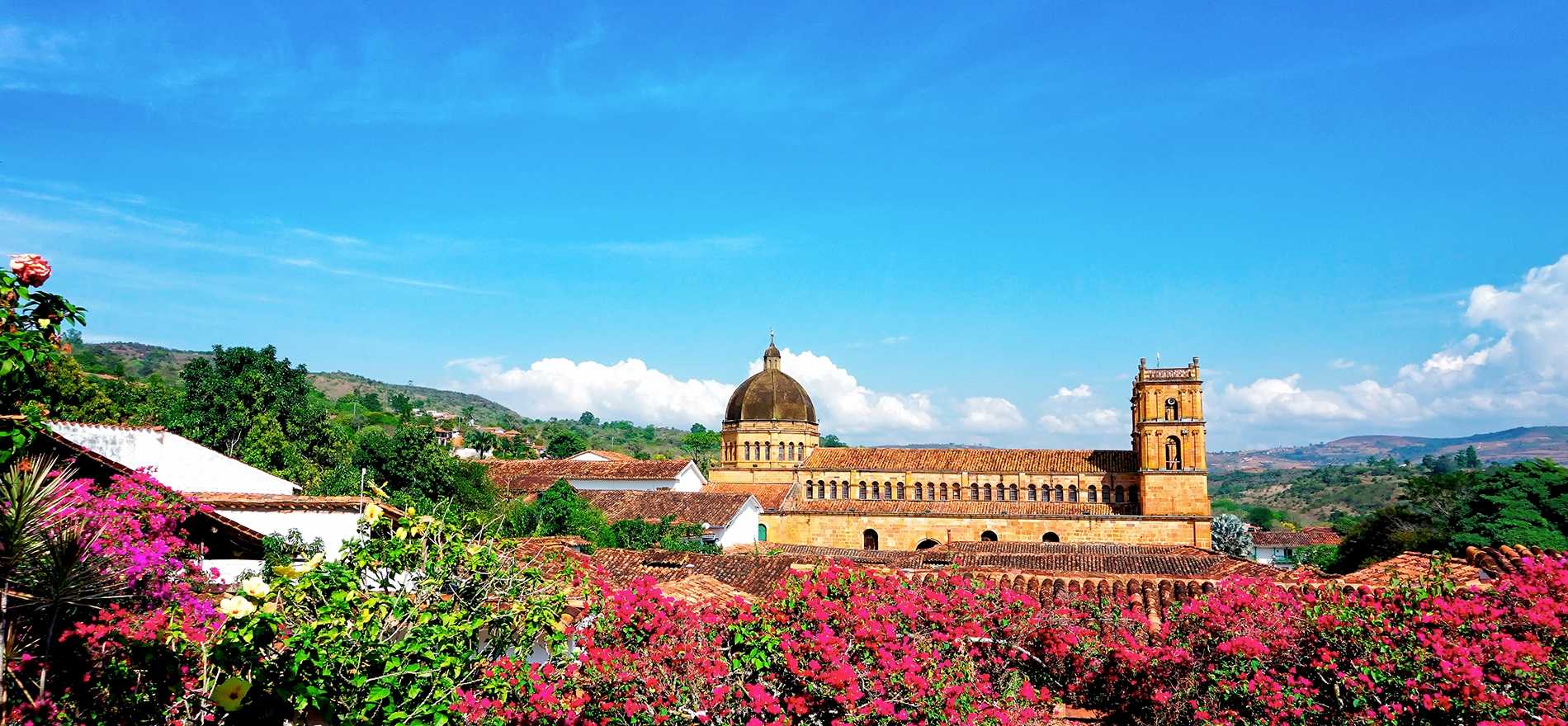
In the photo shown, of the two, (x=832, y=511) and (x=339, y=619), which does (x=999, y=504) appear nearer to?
(x=832, y=511)

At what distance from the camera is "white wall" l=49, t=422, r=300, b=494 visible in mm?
13359

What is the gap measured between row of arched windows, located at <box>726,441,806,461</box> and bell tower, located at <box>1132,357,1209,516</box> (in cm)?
1616

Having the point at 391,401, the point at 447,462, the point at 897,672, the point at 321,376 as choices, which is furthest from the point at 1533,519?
the point at 321,376

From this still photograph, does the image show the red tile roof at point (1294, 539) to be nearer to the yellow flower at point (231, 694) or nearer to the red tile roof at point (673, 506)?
the red tile roof at point (673, 506)

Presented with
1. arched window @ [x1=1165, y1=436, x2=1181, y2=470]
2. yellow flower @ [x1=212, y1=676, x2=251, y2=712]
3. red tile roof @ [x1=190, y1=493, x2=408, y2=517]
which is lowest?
yellow flower @ [x1=212, y1=676, x2=251, y2=712]

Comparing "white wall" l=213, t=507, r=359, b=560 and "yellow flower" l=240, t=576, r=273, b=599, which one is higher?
"yellow flower" l=240, t=576, r=273, b=599

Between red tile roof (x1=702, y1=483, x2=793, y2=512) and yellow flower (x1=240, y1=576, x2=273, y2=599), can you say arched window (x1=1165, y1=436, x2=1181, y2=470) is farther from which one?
yellow flower (x1=240, y1=576, x2=273, y2=599)

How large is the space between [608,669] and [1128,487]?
126ft

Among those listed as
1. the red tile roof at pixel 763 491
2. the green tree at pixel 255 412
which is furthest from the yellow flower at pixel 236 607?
the red tile roof at pixel 763 491

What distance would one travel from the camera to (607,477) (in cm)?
4447

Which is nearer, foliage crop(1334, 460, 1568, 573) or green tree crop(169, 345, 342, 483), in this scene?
foliage crop(1334, 460, 1568, 573)

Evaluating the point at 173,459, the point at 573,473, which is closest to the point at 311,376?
the point at 573,473

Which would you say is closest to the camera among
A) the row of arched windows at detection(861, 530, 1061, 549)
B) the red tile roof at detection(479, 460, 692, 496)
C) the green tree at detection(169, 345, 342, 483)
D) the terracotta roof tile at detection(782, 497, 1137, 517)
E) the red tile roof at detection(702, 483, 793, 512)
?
the green tree at detection(169, 345, 342, 483)

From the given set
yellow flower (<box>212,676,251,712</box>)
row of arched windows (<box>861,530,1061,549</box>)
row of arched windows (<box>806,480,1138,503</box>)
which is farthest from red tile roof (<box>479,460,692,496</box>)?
yellow flower (<box>212,676,251,712</box>)
